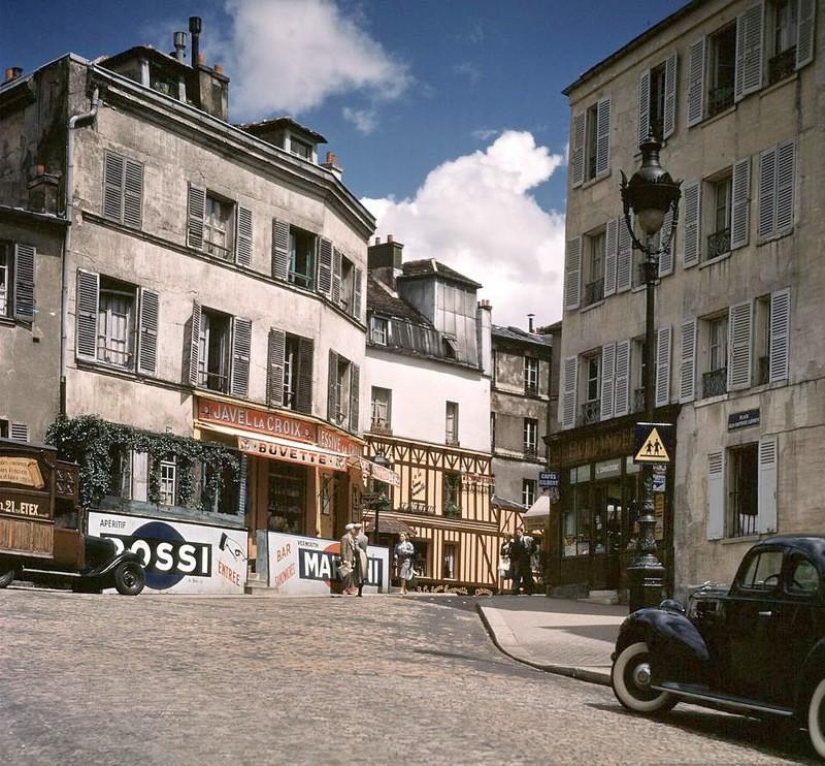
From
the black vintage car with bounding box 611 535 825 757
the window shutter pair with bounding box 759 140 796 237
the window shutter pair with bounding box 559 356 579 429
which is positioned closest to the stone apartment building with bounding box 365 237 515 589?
the window shutter pair with bounding box 559 356 579 429

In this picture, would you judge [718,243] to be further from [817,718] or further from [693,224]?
[817,718]

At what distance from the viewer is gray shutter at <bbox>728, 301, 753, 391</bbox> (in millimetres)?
27469

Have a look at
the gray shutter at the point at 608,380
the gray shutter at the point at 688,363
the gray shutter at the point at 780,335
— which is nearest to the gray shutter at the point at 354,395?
the gray shutter at the point at 608,380

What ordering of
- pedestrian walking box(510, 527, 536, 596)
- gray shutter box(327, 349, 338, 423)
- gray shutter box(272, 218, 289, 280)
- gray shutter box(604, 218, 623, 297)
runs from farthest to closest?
gray shutter box(327, 349, 338, 423) < pedestrian walking box(510, 527, 536, 596) < gray shutter box(272, 218, 289, 280) < gray shutter box(604, 218, 623, 297)

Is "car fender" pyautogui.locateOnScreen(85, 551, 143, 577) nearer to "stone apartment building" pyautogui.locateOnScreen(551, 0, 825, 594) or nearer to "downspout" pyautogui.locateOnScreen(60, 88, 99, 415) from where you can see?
"downspout" pyautogui.locateOnScreen(60, 88, 99, 415)

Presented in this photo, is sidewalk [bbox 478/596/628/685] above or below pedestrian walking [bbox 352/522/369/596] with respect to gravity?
below

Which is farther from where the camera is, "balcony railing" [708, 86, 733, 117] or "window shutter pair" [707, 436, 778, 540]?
"balcony railing" [708, 86, 733, 117]

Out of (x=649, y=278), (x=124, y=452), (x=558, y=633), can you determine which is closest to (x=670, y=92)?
(x=124, y=452)

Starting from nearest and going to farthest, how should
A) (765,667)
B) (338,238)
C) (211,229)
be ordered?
(765,667), (211,229), (338,238)

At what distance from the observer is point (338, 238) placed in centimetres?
3841

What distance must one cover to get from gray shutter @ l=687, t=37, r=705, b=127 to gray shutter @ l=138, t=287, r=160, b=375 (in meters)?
11.5

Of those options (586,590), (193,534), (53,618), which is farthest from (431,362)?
(53,618)

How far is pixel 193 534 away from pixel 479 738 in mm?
18446

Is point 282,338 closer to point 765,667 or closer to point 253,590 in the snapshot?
point 253,590
